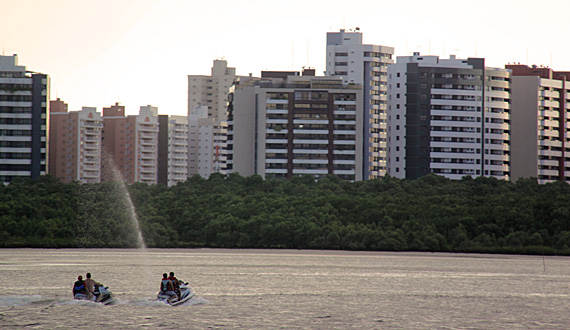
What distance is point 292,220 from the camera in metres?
150

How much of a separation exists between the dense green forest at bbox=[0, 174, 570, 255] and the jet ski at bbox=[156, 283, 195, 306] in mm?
76836

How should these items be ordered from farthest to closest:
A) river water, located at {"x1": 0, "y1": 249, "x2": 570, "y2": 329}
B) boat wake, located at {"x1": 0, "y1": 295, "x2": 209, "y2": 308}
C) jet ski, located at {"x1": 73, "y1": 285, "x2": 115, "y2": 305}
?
1. boat wake, located at {"x1": 0, "y1": 295, "x2": 209, "y2": 308}
2. jet ski, located at {"x1": 73, "y1": 285, "x2": 115, "y2": 305}
3. river water, located at {"x1": 0, "y1": 249, "x2": 570, "y2": 329}

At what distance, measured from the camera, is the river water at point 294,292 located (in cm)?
6216

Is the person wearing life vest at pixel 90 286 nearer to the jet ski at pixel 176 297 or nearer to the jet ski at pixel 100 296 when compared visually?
the jet ski at pixel 100 296

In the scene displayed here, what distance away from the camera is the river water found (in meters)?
62.2

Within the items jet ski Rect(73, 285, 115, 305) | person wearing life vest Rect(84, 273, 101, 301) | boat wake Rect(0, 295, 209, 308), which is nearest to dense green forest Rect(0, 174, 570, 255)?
boat wake Rect(0, 295, 209, 308)

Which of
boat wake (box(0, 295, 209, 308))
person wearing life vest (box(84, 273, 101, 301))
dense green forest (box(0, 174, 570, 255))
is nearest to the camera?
person wearing life vest (box(84, 273, 101, 301))

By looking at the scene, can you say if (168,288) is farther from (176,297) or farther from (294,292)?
(294,292)

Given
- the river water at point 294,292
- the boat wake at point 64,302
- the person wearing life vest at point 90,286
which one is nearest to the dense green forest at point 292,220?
the river water at point 294,292

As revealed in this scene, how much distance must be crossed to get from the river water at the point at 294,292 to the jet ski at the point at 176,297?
0.47m

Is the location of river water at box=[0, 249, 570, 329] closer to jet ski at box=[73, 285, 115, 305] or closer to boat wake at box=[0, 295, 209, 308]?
boat wake at box=[0, 295, 209, 308]

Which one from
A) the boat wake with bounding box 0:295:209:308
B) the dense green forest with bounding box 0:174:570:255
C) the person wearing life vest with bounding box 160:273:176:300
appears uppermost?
the dense green forest with bounding box 0:174:570:255

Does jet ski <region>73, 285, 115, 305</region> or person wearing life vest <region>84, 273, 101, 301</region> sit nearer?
person wearing life vest <region>84, 273, 101, 301</region>

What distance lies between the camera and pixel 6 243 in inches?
5650
